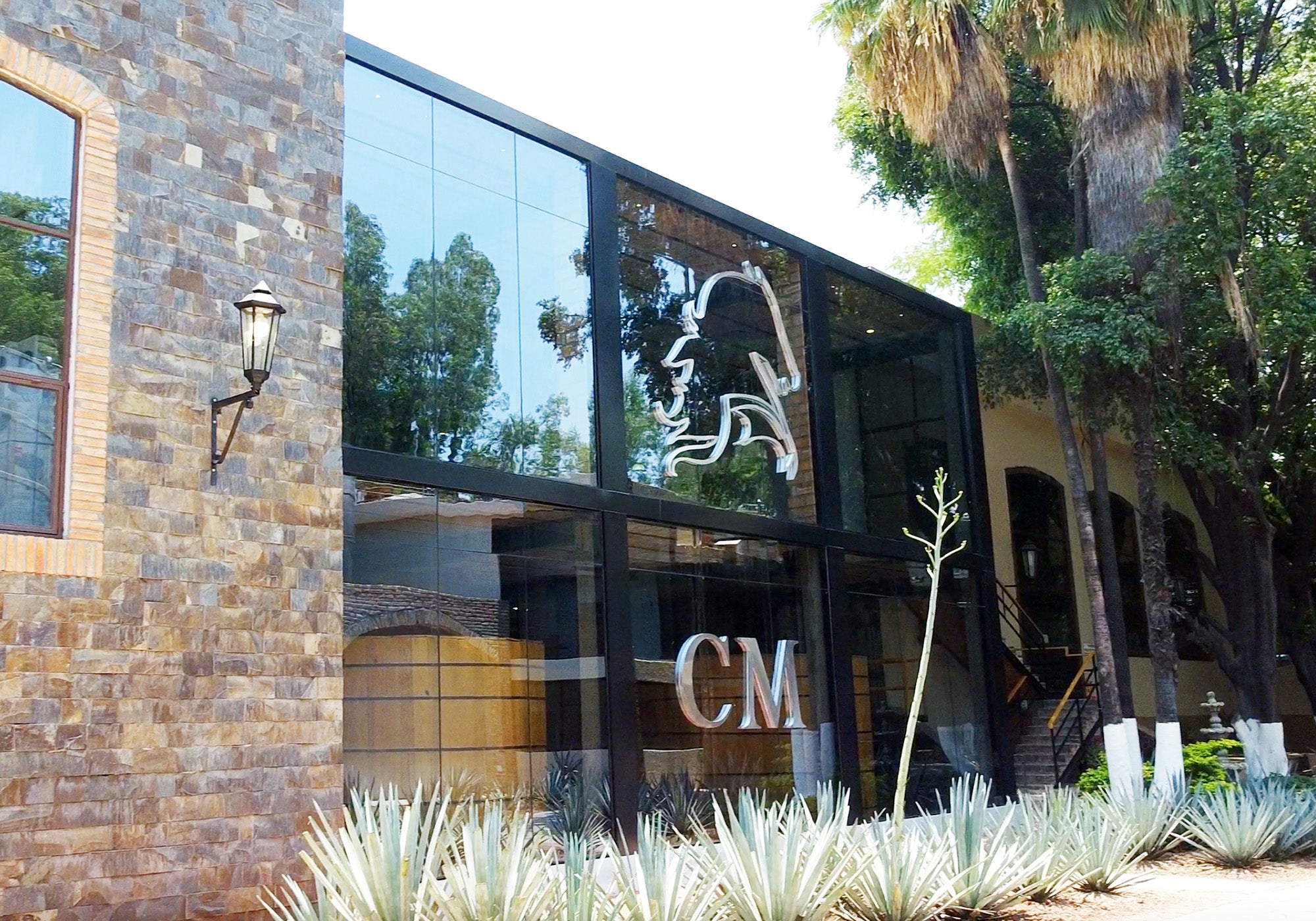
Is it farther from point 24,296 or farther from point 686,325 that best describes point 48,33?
point 686,325

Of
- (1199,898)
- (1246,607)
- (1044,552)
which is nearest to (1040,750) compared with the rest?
(1246,607)

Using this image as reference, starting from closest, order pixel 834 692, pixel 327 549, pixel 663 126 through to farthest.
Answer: pixel 327 549 → pixel 834 692 → pixel 663 126

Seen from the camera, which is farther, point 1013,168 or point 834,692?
point 1013,168

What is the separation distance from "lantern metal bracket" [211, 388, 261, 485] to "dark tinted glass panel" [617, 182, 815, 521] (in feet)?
17.7

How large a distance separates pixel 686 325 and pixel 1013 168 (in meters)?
6.06

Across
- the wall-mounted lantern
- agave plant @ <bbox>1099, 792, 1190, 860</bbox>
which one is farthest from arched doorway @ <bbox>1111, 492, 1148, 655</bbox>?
agave plant @ <bbox>1099, 792, 1190, 860</bbox>

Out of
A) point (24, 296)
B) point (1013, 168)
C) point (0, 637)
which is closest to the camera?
point (0, 637)

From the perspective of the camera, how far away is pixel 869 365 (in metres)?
17.5

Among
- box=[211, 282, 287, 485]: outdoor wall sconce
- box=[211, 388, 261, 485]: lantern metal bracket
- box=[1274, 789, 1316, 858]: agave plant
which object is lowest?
box=[1274, 789, 1316, 858]: agave plant

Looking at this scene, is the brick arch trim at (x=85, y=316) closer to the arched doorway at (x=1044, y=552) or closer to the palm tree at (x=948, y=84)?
the palm tree at (x=948, y=84)

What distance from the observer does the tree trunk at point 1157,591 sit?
15.4m

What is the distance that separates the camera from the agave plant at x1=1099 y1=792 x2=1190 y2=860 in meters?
11.7

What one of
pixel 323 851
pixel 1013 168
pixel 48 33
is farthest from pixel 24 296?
pixel 1013 168

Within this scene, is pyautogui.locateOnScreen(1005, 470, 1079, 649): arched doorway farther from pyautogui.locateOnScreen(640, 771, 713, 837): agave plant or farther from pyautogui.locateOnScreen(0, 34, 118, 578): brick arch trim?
pyautogui.locateOnScreen(0, 34, 118, 578): brick arch trim
